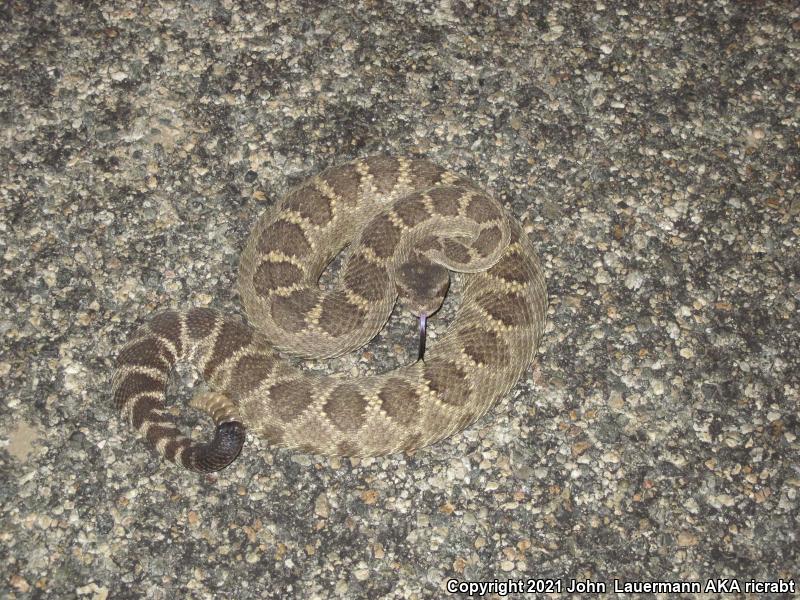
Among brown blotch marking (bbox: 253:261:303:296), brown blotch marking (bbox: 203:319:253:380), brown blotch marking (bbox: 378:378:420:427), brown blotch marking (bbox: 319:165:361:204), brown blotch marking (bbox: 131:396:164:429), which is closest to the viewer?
brown blotch marking (bbox: 131:396:164:429)

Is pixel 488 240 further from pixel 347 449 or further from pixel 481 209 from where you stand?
pixel 347 449

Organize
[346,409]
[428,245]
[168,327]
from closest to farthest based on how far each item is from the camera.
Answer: [346,409], [168,327], [428,245]

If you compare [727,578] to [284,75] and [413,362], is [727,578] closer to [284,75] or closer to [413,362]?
[413,362]

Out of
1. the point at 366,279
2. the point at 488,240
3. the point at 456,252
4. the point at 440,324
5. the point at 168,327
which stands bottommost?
the point at 440,324

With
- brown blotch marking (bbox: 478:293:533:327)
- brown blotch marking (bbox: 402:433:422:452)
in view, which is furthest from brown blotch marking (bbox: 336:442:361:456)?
brown blotch marking (bbox: 478:293:533:327)

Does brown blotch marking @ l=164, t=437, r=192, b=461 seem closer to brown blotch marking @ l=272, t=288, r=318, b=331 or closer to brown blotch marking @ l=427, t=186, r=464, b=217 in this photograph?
brown blotch marking @ l=272, t=288, r=318, b=331

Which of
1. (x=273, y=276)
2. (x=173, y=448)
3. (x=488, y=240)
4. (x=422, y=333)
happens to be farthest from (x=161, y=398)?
(x=488, y=240)

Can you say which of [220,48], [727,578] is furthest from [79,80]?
[727,578]
